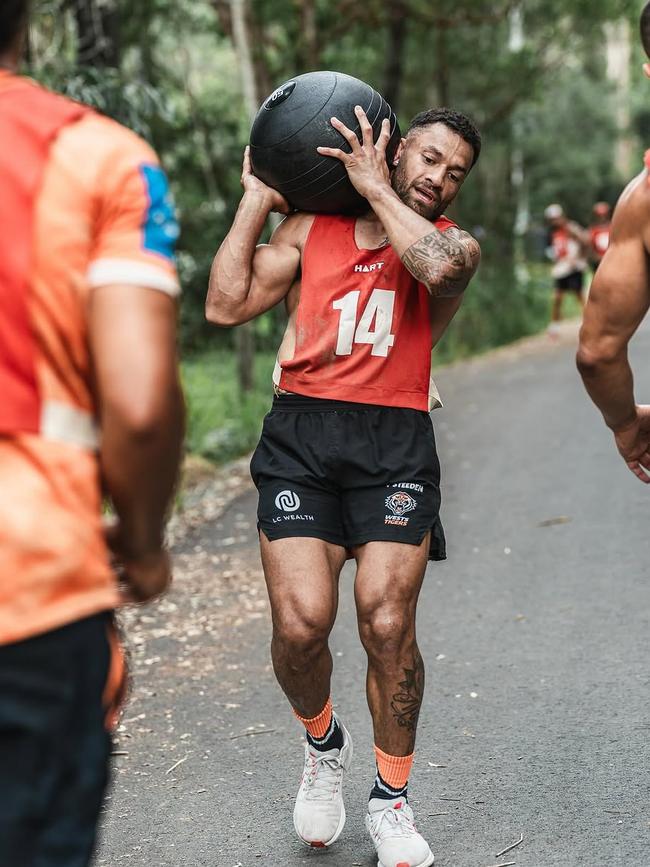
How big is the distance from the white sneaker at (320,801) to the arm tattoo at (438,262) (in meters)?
1.49

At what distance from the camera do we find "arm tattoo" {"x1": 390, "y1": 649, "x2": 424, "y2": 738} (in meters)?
3.76

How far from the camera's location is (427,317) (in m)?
3.95

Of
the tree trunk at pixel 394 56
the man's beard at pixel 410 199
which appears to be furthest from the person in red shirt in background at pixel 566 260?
the man's beard at pixel 410 199

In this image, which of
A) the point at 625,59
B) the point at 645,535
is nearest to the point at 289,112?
the point at 645,535

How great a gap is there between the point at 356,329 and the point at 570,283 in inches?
751

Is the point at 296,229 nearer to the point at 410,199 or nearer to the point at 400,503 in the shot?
the point at 410,199

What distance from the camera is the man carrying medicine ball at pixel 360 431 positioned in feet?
12.2

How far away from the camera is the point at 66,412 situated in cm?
205

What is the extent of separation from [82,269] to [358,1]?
55.3 feet

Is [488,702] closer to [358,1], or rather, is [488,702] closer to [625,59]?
[358,1]

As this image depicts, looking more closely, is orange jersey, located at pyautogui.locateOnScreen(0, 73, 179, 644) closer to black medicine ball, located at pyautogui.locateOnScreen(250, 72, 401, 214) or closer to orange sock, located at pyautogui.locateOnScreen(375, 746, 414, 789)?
black medicine ball, located at pyautogui.locateOnScreen(250, 72, 401, 214)

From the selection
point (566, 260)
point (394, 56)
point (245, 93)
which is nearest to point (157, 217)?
point (245, 93)

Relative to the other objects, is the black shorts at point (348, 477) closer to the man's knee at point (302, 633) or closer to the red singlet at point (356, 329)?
the red singlet at point (356, 329)

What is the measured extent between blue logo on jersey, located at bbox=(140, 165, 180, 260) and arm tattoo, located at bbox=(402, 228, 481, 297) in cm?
154
